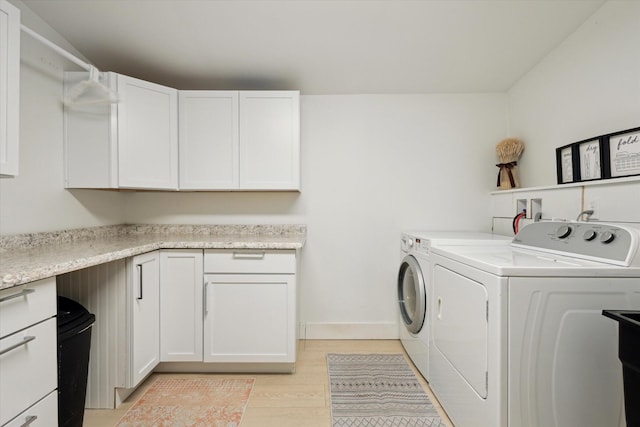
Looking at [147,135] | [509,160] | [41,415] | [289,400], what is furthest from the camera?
[509,160]

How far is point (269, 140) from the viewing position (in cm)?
224

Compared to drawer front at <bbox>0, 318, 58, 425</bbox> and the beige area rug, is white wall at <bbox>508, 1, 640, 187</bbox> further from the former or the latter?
drawer front at <bbox>0, 318, 58, 425</bbox>

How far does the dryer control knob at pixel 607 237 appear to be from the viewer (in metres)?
1.14

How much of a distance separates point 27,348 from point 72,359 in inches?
15.0

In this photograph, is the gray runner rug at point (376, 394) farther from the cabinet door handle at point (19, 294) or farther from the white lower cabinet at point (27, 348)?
the cabinet door handle at point (19, 294)

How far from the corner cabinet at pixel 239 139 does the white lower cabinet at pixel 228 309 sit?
628mm

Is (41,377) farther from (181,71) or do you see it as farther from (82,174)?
(181,71)

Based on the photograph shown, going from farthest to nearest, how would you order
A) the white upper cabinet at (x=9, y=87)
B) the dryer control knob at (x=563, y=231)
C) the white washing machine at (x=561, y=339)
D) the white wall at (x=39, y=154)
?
1. the white wall at (x=39, y=154)
2. the dryer control knob at (x=563, y=231)
3. the white upper cabinet at (x=9, y=87)
4. the white washing machine at (x=561, y=339)

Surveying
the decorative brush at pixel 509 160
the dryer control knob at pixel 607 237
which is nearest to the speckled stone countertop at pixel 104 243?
the dryer control knob at pixel 607 237

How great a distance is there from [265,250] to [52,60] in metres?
1.79

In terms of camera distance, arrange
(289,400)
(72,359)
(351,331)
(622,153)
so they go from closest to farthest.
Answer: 1. (72,359)
2. (622,153)
3. (289,400)
4. (351,331)

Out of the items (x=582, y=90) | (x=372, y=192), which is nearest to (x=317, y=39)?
(x=372, y=192)

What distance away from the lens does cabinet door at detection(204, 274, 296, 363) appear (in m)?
1.93

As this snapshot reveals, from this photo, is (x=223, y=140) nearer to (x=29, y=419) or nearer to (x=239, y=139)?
(x=239, y=139)
